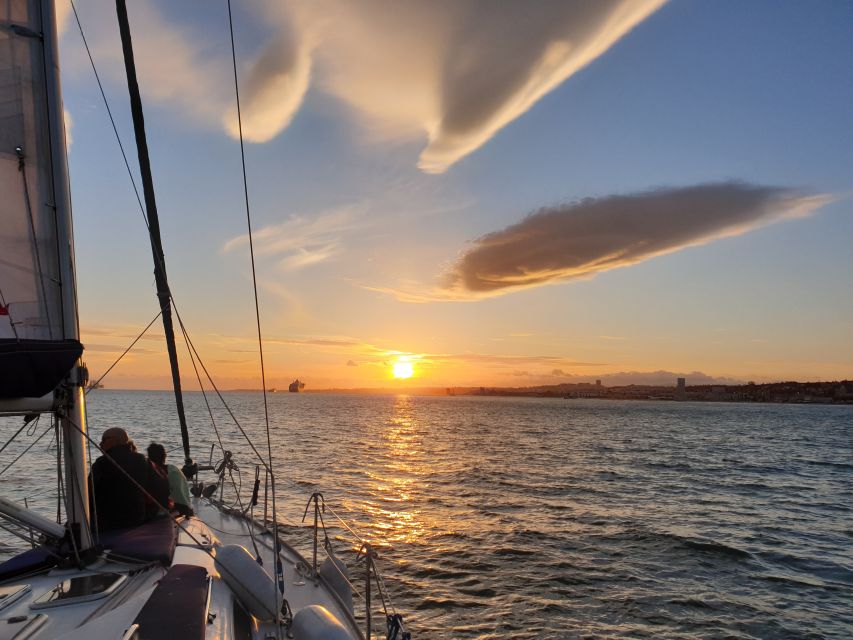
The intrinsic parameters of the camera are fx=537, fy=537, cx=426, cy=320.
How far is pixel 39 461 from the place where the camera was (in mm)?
31359

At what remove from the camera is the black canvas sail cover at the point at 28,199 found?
5.63 metres

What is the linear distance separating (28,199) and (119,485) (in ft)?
12.2

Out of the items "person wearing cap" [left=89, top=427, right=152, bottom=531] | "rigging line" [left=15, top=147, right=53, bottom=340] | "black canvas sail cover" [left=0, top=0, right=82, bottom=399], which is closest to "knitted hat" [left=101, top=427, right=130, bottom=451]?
"person wearing cap" [left=89, top=427, right=152, bottom=531]

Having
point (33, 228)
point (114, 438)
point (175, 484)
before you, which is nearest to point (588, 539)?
point (175, 484)

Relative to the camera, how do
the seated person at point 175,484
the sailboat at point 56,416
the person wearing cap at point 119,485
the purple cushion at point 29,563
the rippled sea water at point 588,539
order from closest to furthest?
the sailboat at point 56,416
the purple cushion at point 29,563
the person wearing cap at point 119,485
the seated person at point 175,484
the rippled sea water at point 588,539

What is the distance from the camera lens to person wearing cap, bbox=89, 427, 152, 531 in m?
6.89

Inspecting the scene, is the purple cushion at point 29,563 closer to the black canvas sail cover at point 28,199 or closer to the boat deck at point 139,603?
the boat deck at point 139,603

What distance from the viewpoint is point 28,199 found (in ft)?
18.9

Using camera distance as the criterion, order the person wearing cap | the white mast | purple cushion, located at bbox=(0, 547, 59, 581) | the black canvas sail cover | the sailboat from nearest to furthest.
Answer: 1. the sailboat
2. the black canvas sail cover
3. the white mast
4. purple cushion, located at bbox=(0, 547, 59, 581)
5. the person wearing cap

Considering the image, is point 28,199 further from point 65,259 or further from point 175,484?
point 175,484

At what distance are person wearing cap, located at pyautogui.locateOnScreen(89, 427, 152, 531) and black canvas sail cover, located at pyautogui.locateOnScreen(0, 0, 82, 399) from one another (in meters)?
1.78

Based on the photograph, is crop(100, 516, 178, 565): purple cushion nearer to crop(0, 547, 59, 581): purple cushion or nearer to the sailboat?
the sailboat

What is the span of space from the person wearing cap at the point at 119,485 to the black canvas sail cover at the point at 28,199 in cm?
178

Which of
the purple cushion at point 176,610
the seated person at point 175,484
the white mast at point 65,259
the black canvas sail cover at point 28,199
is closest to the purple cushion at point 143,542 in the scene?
the white mast at point 65,259
